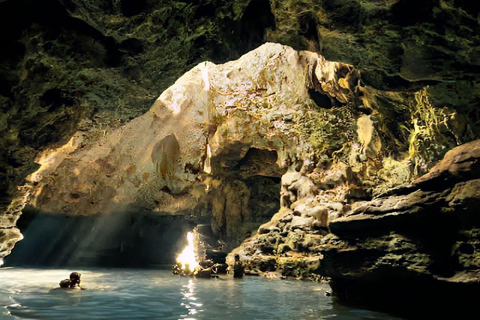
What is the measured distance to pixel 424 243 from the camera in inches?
231

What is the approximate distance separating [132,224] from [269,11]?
19832 mm

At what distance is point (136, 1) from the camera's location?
5.10 meters

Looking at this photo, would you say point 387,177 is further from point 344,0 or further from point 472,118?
point 344,0

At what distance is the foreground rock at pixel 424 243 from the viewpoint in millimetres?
5379

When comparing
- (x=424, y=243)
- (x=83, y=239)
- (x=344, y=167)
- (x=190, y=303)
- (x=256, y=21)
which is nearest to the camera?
(x=424, y=243)

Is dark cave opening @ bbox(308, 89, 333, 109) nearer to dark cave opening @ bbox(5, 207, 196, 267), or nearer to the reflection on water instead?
the reflection on water

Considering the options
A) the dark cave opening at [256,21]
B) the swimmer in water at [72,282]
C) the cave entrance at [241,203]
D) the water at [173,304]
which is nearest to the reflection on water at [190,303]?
the water at [173,304]

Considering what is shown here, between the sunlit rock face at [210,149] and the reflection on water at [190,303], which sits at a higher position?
the sunlit rock face at [210,149]

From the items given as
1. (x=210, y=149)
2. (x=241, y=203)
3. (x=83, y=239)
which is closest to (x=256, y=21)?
(x=210, y=149)

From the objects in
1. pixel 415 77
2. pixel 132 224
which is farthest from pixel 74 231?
pixel 415 77

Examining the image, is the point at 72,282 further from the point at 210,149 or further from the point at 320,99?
the point at 320,99

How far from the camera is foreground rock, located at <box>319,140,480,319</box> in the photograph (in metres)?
5.38

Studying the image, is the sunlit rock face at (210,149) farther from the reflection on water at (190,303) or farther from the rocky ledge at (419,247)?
the rocky ledge at (419,247)

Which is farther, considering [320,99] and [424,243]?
[320,99]
